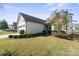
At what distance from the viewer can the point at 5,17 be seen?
3510 millimetres

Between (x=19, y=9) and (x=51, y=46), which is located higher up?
(x=19, y=9)

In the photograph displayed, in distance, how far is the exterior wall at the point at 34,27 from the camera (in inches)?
138

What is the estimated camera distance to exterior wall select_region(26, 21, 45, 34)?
11.5 ft

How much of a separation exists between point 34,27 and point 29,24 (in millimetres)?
101

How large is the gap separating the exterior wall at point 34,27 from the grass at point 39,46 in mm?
123

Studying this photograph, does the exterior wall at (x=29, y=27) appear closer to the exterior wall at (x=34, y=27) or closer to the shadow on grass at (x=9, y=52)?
the exterior wall at (x=34, y=27)

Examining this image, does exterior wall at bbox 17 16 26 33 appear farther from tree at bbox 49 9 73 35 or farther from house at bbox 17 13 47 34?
tree at bbox 49 9 73 35

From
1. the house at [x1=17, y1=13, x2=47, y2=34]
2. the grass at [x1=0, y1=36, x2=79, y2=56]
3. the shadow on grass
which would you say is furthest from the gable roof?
the shadow on grass

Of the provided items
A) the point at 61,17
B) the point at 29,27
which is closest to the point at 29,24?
the point at 29,27

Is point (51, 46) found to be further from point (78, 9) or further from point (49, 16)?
point (78, 9)

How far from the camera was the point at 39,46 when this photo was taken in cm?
348

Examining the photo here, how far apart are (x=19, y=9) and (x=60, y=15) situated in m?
0.70

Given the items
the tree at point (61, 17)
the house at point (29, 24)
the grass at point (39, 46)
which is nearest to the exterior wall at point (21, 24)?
the house at point (29, 24)

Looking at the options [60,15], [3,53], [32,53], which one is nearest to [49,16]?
[60,15]
